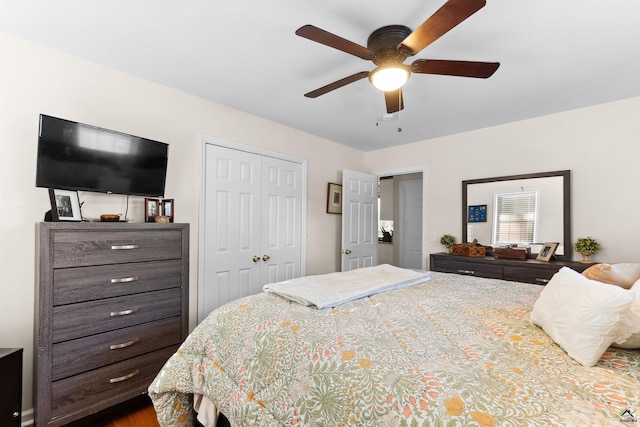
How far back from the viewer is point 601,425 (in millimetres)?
688

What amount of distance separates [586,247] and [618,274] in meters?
1.69

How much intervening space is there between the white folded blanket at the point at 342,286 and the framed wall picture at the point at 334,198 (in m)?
1.85

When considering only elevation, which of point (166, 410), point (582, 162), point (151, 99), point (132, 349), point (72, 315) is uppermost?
point (151, 99)

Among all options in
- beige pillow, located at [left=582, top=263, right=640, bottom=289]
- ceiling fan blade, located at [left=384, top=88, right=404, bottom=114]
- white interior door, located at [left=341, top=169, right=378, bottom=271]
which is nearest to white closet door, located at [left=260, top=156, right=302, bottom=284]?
white interior door, located at [left=341, top=169, right=378, bottom=271]

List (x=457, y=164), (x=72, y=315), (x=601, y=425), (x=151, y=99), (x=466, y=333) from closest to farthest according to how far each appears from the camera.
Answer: (x=601, y=425)
(x=466, y=333)
(x=72, y=315)
(x=151, y=99)
(x=457, y=164)

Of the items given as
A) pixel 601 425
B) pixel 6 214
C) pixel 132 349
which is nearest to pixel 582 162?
pixel 601 425

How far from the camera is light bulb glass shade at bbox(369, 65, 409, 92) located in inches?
71.2

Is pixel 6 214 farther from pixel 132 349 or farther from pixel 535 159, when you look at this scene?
pixel 535 159

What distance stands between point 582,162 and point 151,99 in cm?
415

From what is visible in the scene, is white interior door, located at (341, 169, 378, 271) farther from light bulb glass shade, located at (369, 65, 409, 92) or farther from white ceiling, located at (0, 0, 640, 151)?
light bulb glass shade, located at (369, 65, 409, 92)

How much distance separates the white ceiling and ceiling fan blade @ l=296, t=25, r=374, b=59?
0.74 feet

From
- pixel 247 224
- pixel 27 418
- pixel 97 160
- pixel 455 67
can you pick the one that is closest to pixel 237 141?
pixel 247 224

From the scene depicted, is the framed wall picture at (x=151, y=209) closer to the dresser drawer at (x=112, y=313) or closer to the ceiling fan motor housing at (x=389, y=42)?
the dresser drawer at (x=112, y=313)

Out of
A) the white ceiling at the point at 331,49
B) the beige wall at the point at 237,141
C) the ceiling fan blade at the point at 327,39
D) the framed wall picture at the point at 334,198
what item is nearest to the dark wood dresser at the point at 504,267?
the beige wall at the point at 237,141
